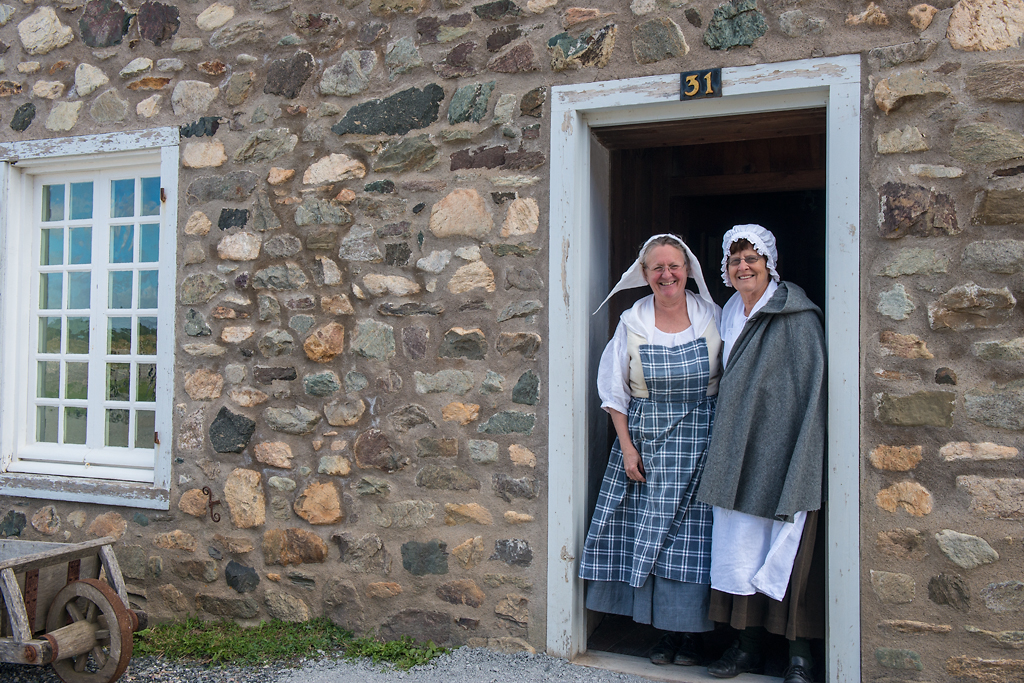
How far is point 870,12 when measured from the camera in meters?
2.97

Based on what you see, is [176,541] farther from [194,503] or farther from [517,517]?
[517,517]

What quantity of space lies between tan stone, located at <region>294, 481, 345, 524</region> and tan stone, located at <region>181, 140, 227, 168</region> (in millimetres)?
1598

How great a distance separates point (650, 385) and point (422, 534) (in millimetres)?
1174

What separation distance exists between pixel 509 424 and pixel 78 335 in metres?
2.49

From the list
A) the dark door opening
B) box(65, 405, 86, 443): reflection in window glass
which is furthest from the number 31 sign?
box(65, 405, 86, 443): reflection in window glass

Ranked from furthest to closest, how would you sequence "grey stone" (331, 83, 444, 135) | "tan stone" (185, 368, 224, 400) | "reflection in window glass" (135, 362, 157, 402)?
"reflection in window glass" (135, 362, 157, 402) → "tan stone" (185, 368, 224, 400) → "grey stone" (331, 83, 444, 135)

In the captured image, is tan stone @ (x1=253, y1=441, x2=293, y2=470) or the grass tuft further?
tan stone @ (x1=253, y1=441, x2=293, y2=470)

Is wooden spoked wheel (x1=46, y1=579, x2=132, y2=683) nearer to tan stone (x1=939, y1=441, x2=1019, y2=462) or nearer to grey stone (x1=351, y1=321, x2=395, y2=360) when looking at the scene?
grey stone (x1=351, y1=321, x2=395, y2=360)

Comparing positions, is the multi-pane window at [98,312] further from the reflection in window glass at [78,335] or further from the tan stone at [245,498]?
the tan stone at [245,498]

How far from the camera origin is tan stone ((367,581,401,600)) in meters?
3.62

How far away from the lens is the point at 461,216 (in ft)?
11.6

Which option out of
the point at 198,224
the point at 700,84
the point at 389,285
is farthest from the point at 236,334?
the point at 700,84

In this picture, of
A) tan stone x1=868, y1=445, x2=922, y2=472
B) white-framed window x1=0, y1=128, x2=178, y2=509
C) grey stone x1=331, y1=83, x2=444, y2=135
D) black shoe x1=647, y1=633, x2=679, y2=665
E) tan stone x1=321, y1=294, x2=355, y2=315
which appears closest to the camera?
tan stone x1=868, y1=445, x2=922, y2=472

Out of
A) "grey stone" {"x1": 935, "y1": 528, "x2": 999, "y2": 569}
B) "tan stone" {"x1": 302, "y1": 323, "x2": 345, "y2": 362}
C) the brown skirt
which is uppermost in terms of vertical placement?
"tan stone" {"x1": 302, "y1": 323, "x2": 345, "y2": 362}
